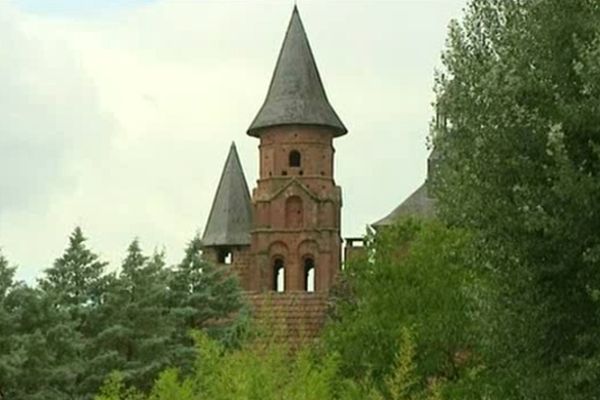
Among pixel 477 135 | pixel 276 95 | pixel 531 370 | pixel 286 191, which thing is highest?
pixel 276 95

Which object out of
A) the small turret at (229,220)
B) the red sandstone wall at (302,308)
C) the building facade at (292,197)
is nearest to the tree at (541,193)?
the red sandstone wall at (302,308)

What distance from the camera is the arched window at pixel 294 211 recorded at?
257 feet

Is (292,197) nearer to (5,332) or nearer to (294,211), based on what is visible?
(294,211)

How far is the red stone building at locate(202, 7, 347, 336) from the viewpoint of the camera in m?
77.6

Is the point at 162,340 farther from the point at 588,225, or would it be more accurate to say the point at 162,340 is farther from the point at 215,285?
the point at 588,225

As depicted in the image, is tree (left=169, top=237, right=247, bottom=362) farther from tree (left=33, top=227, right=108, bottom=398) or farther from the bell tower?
the bell tower

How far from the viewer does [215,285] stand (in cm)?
4194

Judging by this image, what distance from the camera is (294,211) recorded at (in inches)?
3091

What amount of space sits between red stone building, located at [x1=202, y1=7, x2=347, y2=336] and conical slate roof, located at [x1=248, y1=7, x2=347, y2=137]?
5 centimetres

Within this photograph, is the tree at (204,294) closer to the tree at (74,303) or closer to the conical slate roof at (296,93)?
the tree at (74,303)

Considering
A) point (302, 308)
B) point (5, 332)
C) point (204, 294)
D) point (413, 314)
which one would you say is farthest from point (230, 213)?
point (413, 314)

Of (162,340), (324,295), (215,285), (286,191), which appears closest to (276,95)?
(286,191)

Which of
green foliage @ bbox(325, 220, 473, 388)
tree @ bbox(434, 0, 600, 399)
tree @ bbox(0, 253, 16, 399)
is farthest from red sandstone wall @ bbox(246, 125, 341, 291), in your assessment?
tree @ bbox(434, 0, 600, 399)

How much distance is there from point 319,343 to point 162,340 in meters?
6.26
